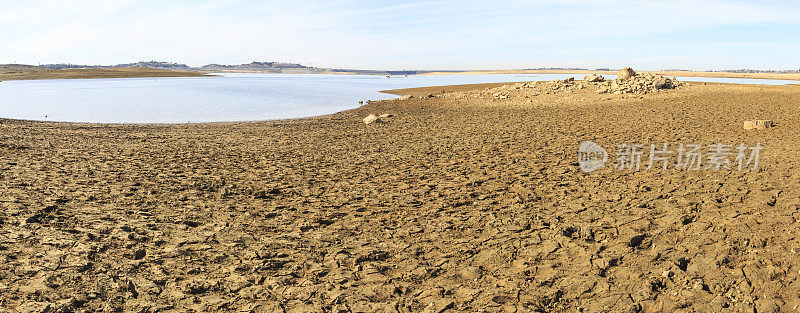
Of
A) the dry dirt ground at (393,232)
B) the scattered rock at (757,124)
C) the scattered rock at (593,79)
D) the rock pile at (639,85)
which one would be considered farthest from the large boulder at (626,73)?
the dry dirt ground at (393,232)

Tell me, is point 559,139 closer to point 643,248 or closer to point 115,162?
point 643,248

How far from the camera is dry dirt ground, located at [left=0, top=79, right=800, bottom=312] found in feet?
14.1

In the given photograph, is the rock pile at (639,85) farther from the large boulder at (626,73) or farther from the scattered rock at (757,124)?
the scattered rock at (757,124)

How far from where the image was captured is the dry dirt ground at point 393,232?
4.30 meters

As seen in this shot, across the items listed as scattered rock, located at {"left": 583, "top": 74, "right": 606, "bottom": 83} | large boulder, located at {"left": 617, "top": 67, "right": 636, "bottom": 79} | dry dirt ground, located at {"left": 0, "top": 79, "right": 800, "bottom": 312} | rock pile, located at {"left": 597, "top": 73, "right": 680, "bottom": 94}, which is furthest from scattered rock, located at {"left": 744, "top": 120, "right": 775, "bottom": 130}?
scattered rock, located at {"left": 583, "top": 74, "right": 606, "bottom": 83}

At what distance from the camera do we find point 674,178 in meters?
8.16

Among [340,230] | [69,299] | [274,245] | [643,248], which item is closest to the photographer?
[69,299]

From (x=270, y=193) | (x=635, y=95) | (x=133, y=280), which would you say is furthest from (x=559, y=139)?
(x=635, y=95)

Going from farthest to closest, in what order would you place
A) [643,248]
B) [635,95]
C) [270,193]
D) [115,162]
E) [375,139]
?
1. [635,95]
2. [375,139]
3. [115,162]
4. [270,193]
5. [643,248]

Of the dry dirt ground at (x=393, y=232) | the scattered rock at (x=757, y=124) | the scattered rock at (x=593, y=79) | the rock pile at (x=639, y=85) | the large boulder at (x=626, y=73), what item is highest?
the large boulder at (x=626, y=73)

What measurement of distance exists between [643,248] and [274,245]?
451 centimetres

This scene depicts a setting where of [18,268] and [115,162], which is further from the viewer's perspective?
[115,162]

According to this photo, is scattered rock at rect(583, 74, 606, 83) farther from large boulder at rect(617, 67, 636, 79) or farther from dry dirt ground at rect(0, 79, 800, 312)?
dry dirt ground at rect(0, 79, 800, 312)

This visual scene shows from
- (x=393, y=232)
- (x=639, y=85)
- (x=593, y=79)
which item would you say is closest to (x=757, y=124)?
(x=393, y=232)
